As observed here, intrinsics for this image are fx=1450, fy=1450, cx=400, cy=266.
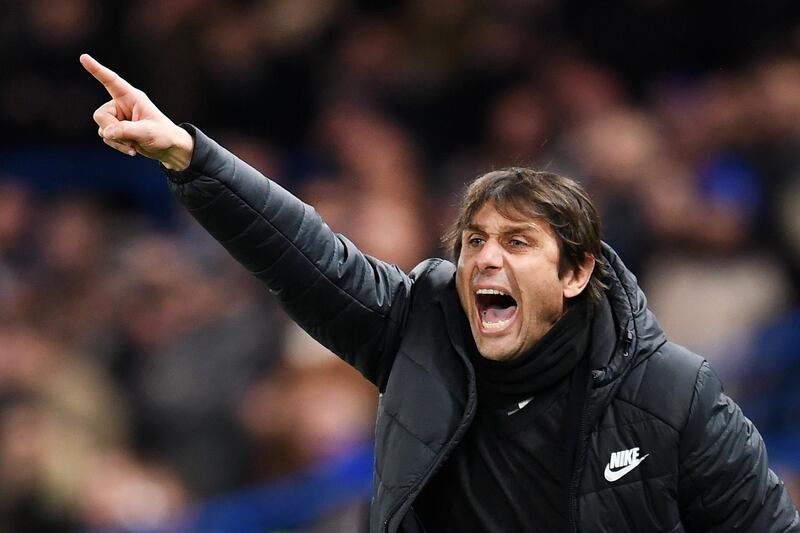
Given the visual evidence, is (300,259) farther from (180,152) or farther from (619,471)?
(619,471)

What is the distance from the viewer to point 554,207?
301 cm

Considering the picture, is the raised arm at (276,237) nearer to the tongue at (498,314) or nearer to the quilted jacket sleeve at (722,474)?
the tongue at (498,314)

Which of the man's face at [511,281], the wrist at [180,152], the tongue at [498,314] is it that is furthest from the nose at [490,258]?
the wrist at [180,152]

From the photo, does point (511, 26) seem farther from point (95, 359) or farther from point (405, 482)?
point (405, 482)

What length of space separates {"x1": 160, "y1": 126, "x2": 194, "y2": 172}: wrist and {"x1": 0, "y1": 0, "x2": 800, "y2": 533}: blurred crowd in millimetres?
2552

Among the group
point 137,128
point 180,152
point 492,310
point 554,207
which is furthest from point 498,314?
point 137,128

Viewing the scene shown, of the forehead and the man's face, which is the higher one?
the forehead

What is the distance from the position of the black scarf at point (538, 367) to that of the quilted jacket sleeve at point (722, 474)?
26 cm

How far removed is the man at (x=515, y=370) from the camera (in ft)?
9.44

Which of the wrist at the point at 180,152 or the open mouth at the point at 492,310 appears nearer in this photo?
the wrist at the point at 180,152

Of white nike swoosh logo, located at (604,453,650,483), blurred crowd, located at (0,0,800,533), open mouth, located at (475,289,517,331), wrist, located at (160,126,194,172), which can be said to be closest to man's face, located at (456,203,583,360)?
open mouth, located at (475,289,517,331)

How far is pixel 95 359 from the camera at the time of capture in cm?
657

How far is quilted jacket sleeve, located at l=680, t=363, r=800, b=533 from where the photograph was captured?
2896 mm

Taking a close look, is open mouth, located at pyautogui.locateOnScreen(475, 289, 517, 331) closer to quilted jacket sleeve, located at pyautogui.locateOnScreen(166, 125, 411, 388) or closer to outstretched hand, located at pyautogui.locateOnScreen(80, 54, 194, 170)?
quilted jacket sleeve, located at pyautogui.locateOnScreen(166, 125, 411, 388)
